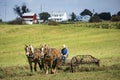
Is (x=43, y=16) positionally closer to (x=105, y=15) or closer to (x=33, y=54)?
(x=105, y=15)

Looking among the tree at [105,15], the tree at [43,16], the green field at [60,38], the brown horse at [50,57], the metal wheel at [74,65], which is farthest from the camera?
the tree at [43,16]

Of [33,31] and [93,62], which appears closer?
[93,62]

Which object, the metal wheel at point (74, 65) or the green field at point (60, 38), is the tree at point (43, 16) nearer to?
the green field at point (60, 38)

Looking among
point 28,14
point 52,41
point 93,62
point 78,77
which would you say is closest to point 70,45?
point 52,41

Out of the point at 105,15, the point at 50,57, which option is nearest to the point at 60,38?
the point at 50,57

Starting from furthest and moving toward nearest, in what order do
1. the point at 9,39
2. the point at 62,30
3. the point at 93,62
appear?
the point at 62,30 → the point at 9,39 → the point at 93,62

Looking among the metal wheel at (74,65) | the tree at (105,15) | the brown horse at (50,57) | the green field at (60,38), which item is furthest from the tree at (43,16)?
the brown horse at (50,57)

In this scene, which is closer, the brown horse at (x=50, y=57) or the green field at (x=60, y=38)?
the brown horse at (x=50, y=57)

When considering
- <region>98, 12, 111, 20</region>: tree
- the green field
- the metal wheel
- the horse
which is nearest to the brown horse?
the horse

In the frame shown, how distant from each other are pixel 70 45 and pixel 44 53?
1109 inches

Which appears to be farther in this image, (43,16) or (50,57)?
(43,16)

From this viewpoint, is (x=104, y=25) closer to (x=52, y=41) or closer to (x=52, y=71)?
(x=52, y=41)

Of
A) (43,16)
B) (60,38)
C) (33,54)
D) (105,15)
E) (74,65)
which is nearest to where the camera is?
(33,54)

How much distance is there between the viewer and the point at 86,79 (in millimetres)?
18094
